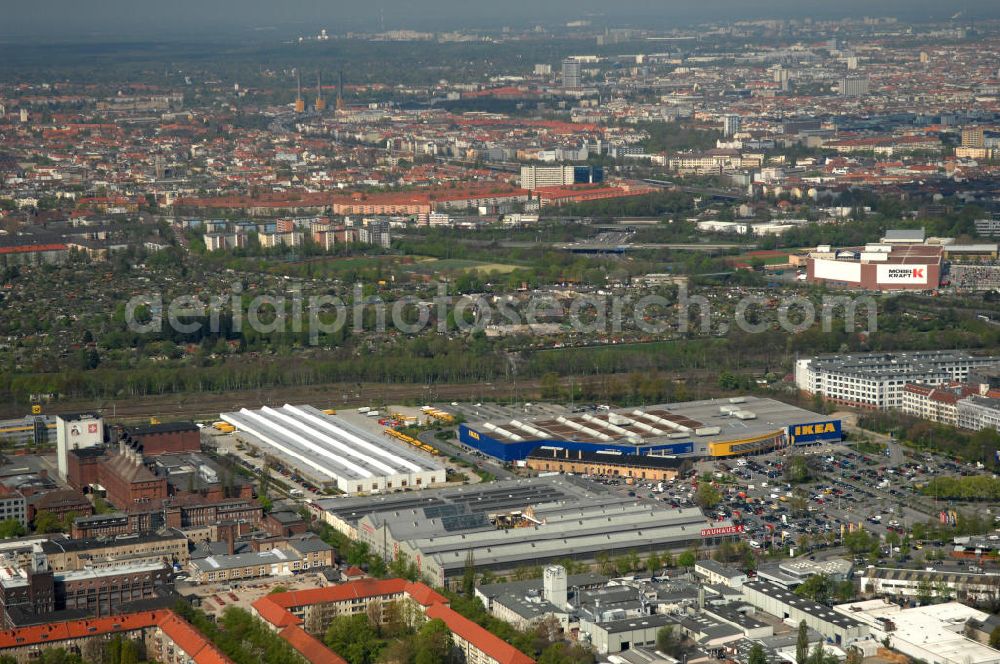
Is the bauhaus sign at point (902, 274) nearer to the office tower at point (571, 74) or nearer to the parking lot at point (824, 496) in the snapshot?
the parking lot at point (824, 496)

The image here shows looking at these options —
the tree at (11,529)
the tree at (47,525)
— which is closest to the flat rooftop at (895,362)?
the tree at (47,525)

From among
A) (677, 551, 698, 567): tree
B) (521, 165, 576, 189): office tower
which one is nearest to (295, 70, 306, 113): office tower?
(521, 165, 576, 189): office tower

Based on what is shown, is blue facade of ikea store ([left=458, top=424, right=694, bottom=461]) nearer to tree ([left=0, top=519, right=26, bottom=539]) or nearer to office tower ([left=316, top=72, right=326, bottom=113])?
tree ([left=0, top=519, right=26, bottom=539])

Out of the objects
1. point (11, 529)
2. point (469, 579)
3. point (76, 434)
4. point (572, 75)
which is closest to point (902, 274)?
point (76, 434)

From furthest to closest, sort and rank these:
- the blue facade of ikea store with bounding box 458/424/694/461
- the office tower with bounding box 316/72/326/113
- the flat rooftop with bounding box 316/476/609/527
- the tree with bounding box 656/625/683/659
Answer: the office tower with bounding box 316/72/326/113 < the blue facade of ikea store with bounding box 458/424/694/461 < the flat rooftop with bounding box 316/476/609/527 < the tree with bounding box 656/625/683/659

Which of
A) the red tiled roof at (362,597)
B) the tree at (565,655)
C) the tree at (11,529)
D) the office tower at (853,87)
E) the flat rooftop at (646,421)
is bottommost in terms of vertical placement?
→ the tree at (11,529)

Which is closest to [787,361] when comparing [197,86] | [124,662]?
[124,662]
